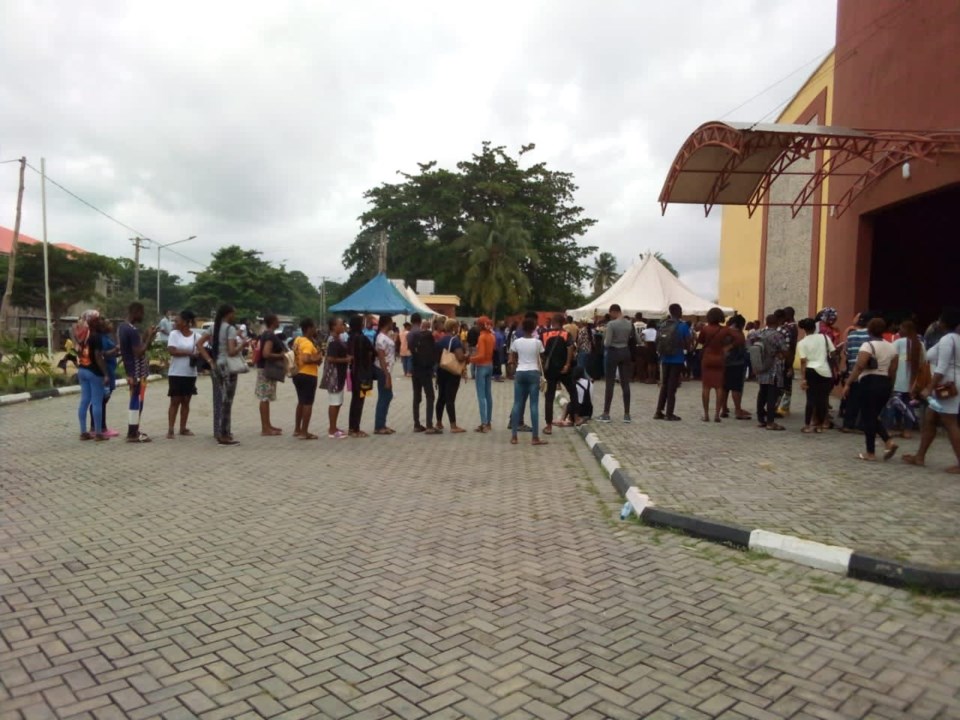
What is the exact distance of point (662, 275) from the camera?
932 inches

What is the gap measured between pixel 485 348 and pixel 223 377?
3.76 metres

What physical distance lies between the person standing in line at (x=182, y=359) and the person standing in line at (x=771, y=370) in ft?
26.9

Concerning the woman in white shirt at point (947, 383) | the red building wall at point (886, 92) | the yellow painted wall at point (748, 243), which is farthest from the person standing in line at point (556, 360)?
the yellow painted wall at point (748, 243)

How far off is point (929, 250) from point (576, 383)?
30.8 ft

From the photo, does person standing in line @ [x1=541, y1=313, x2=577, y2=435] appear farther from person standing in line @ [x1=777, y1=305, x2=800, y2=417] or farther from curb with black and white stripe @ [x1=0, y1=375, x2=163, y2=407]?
curb with black and white stripe @ [x1=0, y1=375, x2=163, y2=407]

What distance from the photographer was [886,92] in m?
12.5

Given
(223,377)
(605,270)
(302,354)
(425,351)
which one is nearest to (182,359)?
(223,377)

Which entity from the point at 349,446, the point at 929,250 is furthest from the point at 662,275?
the point at 349,446

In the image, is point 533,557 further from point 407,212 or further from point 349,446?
point 407,212

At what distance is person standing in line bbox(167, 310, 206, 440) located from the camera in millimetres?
9930

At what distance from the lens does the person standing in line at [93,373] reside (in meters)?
9.58

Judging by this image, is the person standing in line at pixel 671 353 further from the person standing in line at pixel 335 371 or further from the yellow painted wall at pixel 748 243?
the yellow painted wall at pixel 748 243

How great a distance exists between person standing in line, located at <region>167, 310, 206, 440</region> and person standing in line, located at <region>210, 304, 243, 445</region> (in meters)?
0.25

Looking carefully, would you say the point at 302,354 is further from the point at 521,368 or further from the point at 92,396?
the point at 521,368
